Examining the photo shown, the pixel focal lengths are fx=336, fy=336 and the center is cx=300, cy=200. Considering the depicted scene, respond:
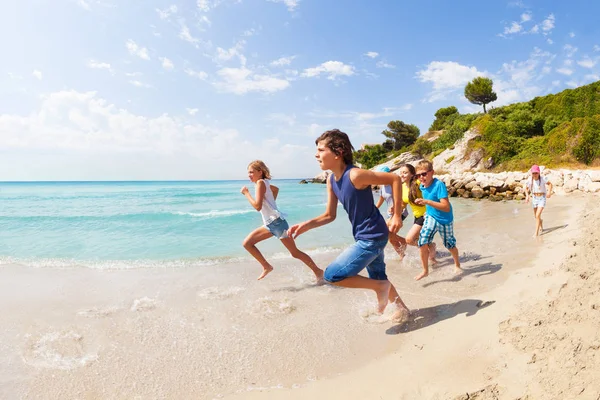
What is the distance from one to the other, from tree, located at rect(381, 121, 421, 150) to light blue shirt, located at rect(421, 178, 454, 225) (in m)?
60.3

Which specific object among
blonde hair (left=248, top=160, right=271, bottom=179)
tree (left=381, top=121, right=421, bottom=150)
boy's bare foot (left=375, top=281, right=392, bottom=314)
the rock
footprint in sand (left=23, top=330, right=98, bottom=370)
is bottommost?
footprint in sand (left=23, top=330, right=98, bottom=370)

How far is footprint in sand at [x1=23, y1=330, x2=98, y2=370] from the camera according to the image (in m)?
3.24

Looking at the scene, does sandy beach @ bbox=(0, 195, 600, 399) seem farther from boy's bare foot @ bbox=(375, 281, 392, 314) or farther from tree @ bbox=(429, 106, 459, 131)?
tree @ bbox=(429, 106, 459, 131)

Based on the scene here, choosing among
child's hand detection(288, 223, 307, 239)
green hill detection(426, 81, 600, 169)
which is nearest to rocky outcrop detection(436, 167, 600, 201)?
green hill detection(426, 81, 600, 169)

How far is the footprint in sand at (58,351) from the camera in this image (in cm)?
324

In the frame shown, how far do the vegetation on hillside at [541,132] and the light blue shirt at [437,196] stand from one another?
26.7 m

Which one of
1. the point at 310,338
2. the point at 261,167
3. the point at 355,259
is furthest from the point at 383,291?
the point at 261,167

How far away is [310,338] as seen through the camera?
356 cm

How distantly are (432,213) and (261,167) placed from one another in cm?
293

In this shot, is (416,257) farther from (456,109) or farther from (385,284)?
(456,109)

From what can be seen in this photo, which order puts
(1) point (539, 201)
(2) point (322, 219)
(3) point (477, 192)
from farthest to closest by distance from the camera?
1. (3) point (477, 192)
2. (1) point (539, 201)
3. (2) point (322, 219)

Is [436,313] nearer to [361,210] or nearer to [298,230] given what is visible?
[361,210]

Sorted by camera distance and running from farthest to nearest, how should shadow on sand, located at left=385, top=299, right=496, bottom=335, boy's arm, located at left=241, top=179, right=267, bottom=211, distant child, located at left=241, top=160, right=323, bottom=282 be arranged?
distant child, located at left=241, top=160, right=323, bottom=282
boy's arm, located at left=241, top=179, right=267, bottom=211
shadow on sand, located at left=385, top=299, right=496, bottom=335

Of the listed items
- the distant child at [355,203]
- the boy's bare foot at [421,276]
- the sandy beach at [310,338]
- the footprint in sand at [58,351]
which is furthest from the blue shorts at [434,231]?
the footprint in sand at [58,351]
